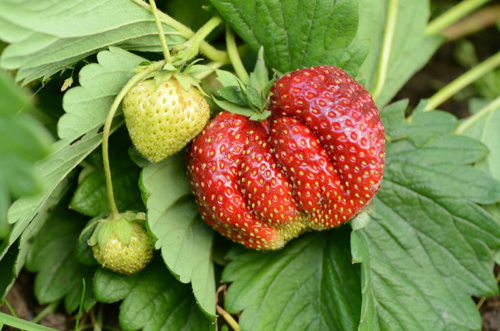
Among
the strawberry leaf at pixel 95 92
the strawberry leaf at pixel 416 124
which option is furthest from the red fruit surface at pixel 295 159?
the strawberry leaf at pixel 416 124

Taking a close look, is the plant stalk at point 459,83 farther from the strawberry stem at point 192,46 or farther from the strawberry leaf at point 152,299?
the strawberry leaf at point 152,299

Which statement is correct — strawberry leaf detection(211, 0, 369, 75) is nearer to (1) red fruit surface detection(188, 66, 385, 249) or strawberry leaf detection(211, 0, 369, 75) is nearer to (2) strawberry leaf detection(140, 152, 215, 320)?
(1) red fruit surface detection(188, 66, 385, 249)

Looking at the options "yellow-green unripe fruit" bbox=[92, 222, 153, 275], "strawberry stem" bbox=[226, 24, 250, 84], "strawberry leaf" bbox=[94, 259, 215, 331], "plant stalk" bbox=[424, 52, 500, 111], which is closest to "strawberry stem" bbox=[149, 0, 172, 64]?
"strawberry stem" bbox=[226, 24, 250, 84]

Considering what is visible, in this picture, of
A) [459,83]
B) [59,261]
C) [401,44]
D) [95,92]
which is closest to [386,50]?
[401,44]

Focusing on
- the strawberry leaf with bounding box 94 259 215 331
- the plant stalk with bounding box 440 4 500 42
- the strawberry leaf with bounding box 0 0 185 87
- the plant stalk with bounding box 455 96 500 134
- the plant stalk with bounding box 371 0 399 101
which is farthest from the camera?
the plant stalk with bounding box 440 4 500 42

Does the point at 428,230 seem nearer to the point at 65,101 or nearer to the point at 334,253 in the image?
the point at 334,253

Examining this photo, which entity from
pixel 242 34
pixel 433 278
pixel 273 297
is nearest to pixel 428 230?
pixel 433 278

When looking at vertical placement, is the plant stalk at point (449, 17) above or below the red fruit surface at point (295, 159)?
above

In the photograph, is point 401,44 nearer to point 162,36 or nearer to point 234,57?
point 234,57
